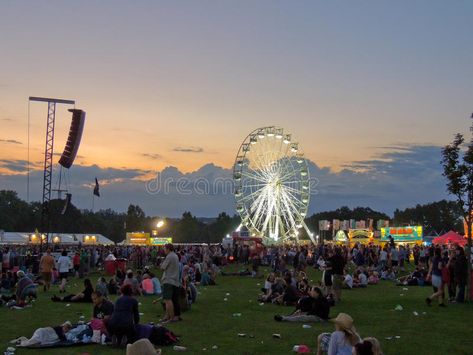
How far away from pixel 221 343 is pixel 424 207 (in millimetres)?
155656

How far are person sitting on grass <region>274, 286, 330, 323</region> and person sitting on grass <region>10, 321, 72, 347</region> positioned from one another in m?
5.25

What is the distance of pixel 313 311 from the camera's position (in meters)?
14.9

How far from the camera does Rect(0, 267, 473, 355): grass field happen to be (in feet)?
37.4

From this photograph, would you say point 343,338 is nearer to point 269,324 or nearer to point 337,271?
point 269,324

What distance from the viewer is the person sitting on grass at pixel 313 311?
14695 mm

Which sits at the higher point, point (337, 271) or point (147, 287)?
point (337, 271)

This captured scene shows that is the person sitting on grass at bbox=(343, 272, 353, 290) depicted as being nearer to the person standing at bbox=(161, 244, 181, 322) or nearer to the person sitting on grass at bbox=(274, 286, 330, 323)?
the person sitting on grass at bbox=(274, 286, 330, 323)

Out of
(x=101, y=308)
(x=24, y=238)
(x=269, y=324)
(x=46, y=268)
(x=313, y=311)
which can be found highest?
(x=24, y=238)

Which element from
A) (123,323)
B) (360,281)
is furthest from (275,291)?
(123,323)

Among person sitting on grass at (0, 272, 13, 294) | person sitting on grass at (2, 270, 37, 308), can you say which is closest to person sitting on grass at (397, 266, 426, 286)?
person sitting on grass at (2, 270, 37, 308)

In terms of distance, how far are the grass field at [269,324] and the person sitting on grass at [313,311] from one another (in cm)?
33

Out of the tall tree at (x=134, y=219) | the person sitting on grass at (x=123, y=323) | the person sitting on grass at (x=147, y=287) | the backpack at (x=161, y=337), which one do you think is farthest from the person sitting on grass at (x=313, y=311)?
the tall tree at (x=134, y=219)

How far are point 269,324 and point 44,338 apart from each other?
5121 mm

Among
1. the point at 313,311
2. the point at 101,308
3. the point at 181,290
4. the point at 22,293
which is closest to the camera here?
the point at 101,308
